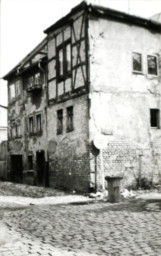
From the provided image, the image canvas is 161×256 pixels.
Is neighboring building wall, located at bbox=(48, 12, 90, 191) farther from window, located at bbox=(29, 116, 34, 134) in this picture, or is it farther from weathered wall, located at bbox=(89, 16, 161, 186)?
window, located at bbox=(29, 116, 34, 134)

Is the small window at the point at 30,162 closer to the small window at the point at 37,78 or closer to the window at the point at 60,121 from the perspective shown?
the window at the point at 60,121

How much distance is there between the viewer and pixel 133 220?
8859 millimetres

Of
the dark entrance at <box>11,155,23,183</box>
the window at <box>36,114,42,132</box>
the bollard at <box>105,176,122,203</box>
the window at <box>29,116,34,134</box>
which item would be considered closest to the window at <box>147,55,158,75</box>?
the bollard at <box>105,176,122,203</box>

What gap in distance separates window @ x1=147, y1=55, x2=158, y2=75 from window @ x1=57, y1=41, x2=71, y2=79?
4.02m

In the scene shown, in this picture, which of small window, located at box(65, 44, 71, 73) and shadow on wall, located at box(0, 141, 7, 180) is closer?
small window, located at box(65, 44, 71, 73)

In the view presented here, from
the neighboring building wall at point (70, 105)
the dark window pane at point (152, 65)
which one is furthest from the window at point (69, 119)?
the dark window pane at point (152, 65)

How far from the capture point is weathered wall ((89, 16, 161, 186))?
16188mm

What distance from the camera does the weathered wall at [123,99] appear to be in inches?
637

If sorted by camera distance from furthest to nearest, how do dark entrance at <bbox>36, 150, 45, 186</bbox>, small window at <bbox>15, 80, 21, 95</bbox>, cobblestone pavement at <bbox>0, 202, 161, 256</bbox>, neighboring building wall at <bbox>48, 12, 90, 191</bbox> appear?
1. small window at <bbox>15, 80, 21, 95</bbox>
2. dark entrance at <bbox>36, 150, 45, 186</bbox>
3. neighboring building wall at <bbox>48, 12, 90, 191</bbox>
4. cobblestone pavement at <bbox>0, 202, 161, 256</bbox>

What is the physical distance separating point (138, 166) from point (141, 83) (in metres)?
4.04

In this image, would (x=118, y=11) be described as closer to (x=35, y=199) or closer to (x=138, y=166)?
(x=138, y=166)

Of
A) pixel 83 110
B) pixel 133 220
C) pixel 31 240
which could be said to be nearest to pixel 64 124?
pixel 83 110

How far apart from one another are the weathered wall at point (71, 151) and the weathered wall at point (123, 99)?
Result: 578mm

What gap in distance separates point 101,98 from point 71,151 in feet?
10.0
